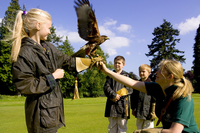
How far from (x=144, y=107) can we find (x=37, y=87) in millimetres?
3207

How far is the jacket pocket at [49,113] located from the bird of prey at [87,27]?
2.98 ft

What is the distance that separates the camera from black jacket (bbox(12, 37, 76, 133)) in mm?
1745

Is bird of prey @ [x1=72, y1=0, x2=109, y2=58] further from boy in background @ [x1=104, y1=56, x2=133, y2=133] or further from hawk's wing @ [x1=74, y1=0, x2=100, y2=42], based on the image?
boy in background @ [x1=104, y1=56, x2=133, y2=133]

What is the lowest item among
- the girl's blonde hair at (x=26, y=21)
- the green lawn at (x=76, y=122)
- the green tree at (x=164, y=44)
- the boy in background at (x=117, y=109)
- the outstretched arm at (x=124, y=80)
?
the green lawn at (x=76, y=122)

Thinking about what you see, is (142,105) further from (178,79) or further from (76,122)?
(76,122)

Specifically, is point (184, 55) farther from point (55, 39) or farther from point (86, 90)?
point (55, 39)

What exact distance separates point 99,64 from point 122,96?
2093mm

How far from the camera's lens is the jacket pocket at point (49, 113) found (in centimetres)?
182

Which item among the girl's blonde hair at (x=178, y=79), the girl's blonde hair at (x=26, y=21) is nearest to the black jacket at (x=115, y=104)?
the girl's blonde hair at (x=178, y=79)

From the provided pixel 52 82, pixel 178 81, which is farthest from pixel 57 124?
pixel 178 81

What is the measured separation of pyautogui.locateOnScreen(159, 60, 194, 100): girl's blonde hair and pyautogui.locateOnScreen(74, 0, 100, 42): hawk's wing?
1180 mm

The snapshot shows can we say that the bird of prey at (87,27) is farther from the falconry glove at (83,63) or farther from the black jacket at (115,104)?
the black jacket at (115,104)

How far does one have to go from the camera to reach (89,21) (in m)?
2.71

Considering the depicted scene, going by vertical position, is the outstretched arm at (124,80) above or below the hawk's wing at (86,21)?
below
